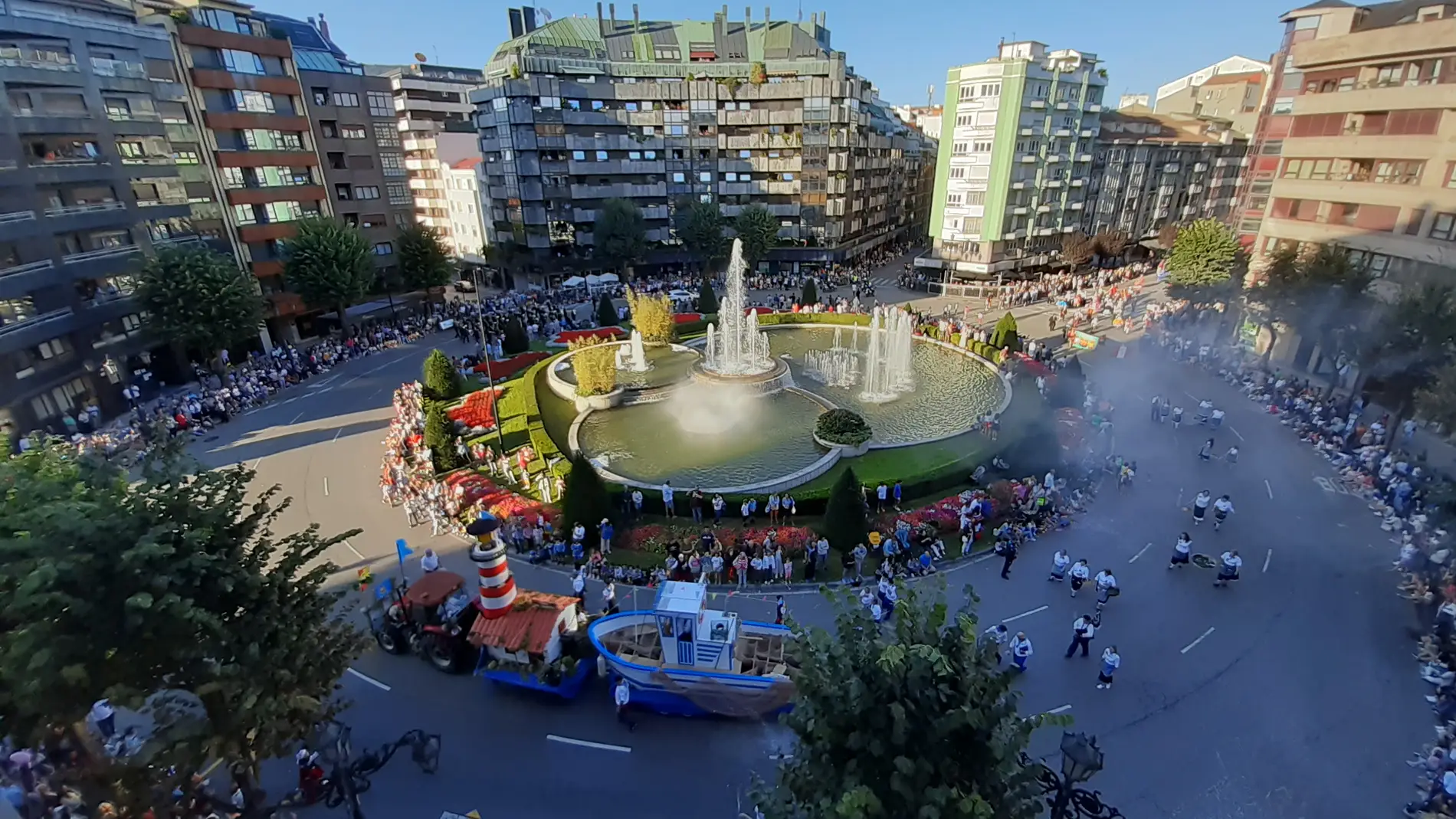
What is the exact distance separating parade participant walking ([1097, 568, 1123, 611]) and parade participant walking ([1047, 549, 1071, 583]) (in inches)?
39.5

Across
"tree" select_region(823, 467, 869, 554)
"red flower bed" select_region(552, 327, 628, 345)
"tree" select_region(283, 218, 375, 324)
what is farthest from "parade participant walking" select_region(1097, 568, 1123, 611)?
"tree" select_region(283, 218, 375, 324)

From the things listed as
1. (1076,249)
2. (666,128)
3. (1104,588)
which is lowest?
(1104,588)

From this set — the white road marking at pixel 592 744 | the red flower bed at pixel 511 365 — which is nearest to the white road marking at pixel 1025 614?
the white road marking at pixel 592 744

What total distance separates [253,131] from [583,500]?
4242 centimetres

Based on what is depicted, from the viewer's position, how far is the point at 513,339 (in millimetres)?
41125

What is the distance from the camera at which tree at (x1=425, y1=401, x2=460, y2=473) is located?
2597 cm

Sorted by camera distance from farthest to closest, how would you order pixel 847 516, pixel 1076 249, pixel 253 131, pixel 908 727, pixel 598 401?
pixel 1076 249, pixel 253 131, pixel 598 401, pixel 847 516, pixel 908 727

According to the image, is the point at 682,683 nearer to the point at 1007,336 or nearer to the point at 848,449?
the point at 848,449

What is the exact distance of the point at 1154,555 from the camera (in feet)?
68.3

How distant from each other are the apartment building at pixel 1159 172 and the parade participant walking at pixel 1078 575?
63997mm

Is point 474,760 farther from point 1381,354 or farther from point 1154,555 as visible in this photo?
point 1381,354

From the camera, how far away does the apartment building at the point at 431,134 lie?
80312 mm

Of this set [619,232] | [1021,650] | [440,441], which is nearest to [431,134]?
[619,232]

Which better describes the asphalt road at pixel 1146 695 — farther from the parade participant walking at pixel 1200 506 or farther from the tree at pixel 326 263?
the tree at pixel 326 263
